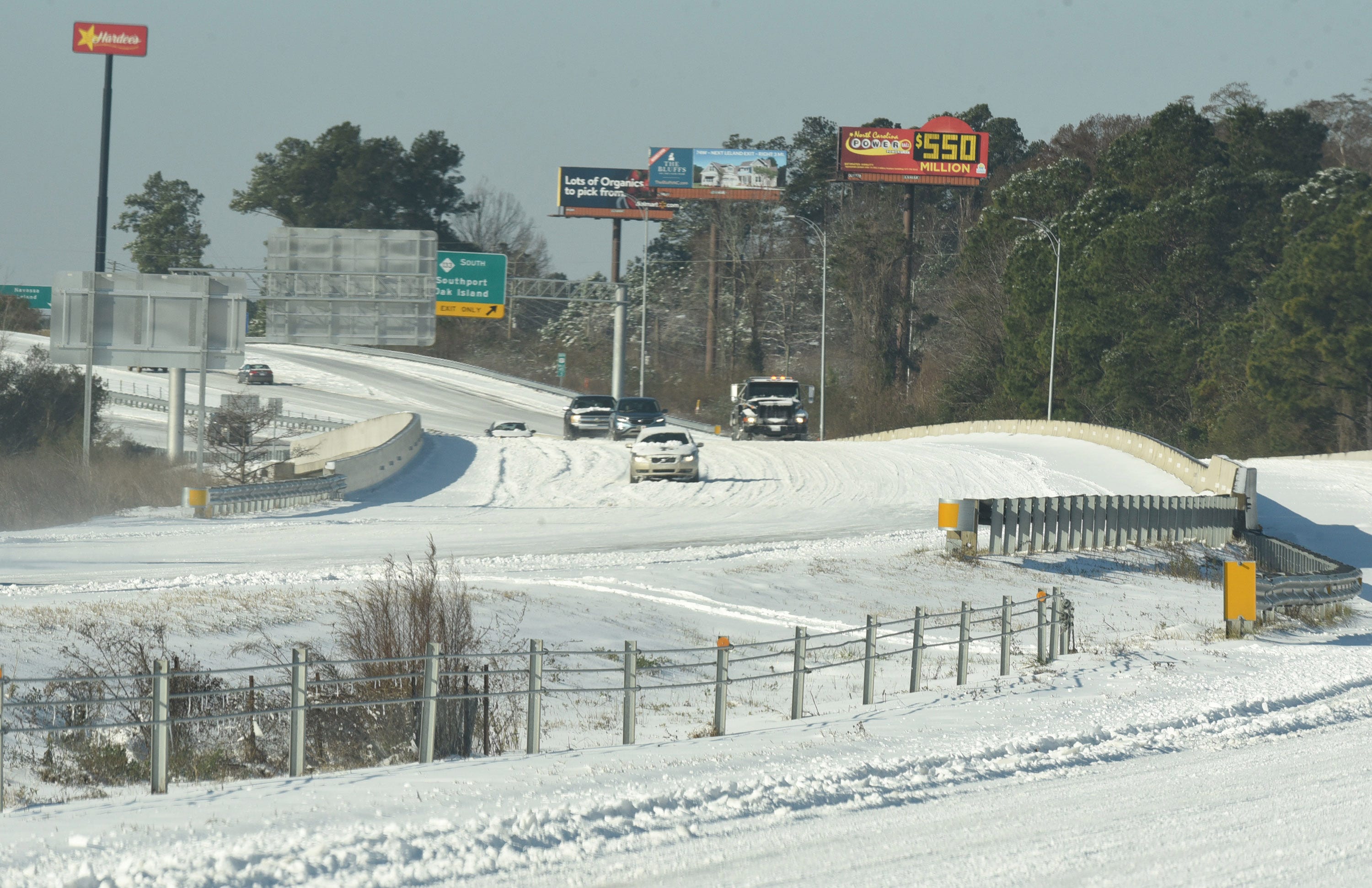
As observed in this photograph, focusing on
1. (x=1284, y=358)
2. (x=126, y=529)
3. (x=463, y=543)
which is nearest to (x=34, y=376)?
(x=126, y=529)

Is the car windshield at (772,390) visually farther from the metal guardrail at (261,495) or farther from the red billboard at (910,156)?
the red billboard at (910,156)

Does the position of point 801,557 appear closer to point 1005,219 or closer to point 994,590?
point 994,590

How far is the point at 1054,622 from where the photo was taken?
17.5 m

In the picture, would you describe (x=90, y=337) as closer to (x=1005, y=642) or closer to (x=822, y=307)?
(x=1005, y=642)

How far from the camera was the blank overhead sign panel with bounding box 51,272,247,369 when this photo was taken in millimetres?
41125

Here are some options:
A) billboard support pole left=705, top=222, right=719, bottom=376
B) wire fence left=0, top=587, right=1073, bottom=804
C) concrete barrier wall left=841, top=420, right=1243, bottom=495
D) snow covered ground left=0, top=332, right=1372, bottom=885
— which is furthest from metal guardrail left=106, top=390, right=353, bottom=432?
wire fence left=0, top=587, right=1073, bottom=804

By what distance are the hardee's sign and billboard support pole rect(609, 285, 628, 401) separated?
2236 cm

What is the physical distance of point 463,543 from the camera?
28.1m

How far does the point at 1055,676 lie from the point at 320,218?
92962mm

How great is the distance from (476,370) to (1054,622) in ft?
265

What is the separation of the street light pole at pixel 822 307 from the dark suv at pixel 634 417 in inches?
769

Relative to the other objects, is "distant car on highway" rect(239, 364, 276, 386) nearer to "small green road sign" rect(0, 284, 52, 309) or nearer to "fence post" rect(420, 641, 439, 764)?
"small green road sign" rect(0, 284, 52, 309)

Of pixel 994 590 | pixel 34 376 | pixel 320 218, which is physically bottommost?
pixel 994 590

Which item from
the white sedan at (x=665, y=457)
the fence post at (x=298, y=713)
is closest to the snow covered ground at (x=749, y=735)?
the fence post at (x=298, y=713)
